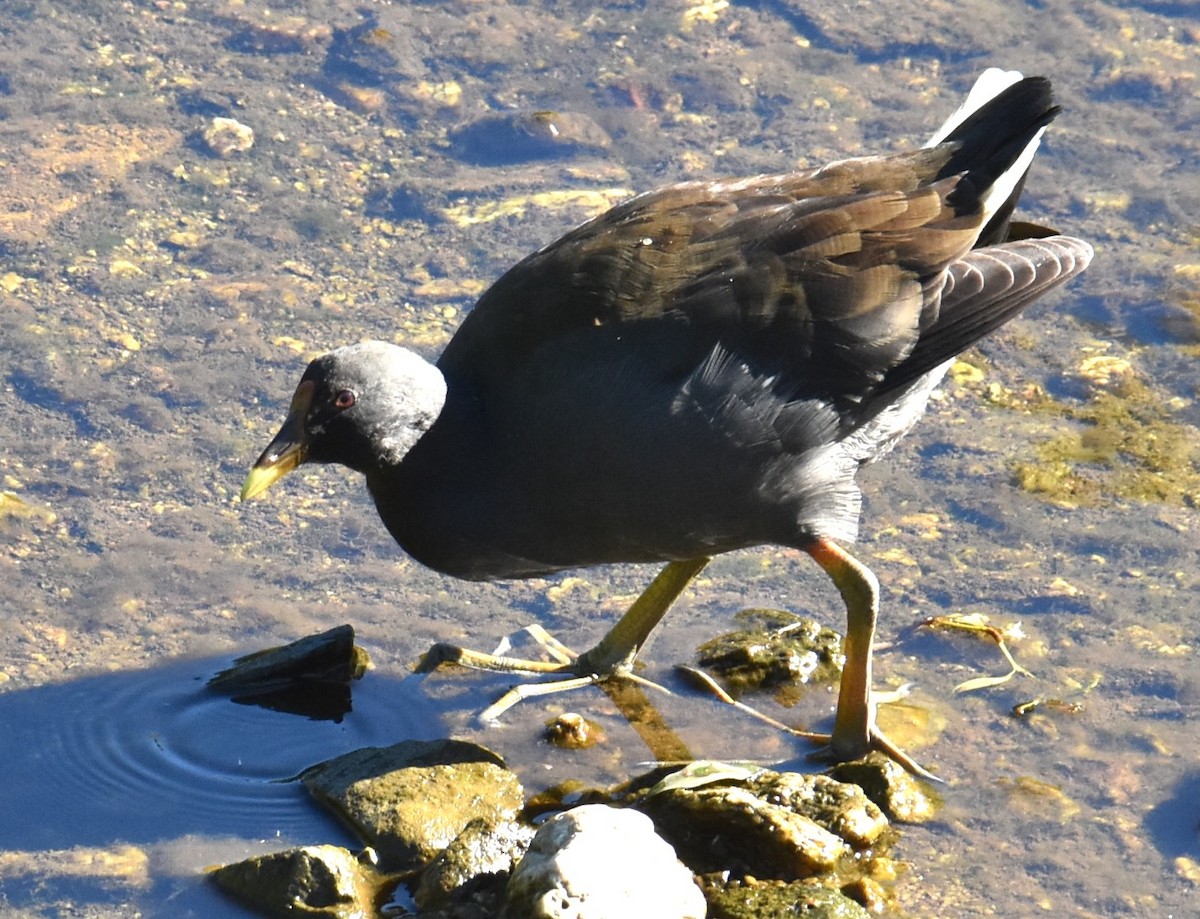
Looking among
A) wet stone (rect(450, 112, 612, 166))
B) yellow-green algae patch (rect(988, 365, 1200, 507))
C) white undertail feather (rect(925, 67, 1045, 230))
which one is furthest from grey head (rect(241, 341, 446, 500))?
wet stone (rect(450, 112, 612, 166))

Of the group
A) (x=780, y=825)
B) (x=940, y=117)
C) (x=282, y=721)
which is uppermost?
(x=940, y=117)

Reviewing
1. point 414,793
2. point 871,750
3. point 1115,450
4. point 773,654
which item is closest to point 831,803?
point 871,750

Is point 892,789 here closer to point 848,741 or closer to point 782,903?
point 848,741

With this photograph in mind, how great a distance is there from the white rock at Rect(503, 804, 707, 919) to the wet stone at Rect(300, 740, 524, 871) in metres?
0.36

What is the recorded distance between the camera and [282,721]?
154 inches

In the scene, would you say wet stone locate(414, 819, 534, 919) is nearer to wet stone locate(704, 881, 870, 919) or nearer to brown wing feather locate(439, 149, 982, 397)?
wet stone locate(704, 881, 870, 919)

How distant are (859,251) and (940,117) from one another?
10.6 feet

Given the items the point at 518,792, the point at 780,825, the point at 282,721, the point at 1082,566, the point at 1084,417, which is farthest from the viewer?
the point at 1084,417

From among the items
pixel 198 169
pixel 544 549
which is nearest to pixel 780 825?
pixel 544 549

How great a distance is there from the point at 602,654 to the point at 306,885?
122 centimetres

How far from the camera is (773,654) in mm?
4184

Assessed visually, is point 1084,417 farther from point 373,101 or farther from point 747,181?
point 373,101

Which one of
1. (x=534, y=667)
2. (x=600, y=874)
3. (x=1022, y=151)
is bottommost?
(x=534, y=667)

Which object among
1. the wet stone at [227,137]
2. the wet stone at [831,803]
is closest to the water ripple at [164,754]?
the wet stone at [831,803]
